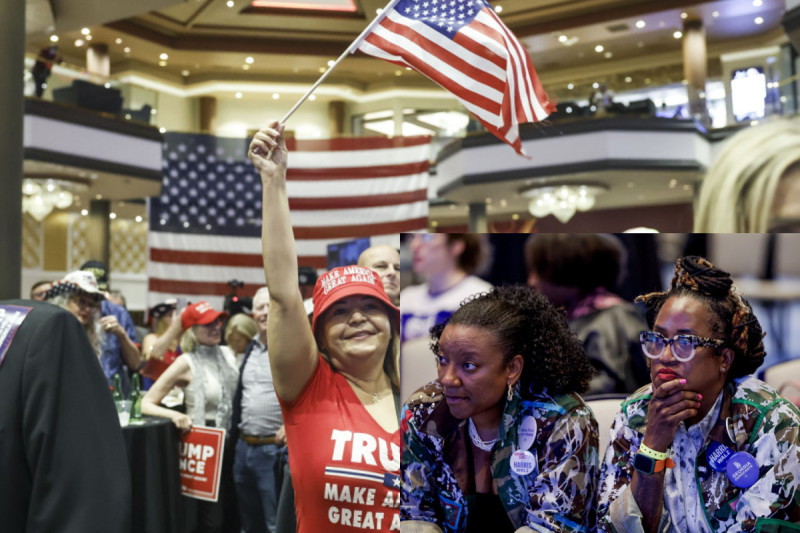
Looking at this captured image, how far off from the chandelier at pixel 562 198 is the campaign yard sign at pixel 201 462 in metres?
12.9

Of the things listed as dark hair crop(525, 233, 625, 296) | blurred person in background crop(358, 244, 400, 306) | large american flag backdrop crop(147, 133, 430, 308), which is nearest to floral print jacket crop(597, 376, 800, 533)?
dark hair crop(525, 233, 625, 296)

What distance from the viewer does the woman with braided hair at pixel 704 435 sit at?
5.27ft

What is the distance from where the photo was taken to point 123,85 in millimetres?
15609

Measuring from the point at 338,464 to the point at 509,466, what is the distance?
1.89ft

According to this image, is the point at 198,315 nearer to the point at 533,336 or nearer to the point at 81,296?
the point at 81,296

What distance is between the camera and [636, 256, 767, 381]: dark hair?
172 cm

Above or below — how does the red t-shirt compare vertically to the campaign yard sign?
above

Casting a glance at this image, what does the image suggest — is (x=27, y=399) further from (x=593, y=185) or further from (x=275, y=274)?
(x=593, y=185)

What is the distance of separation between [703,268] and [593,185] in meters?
15.2

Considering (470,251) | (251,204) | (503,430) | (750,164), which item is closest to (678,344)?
(503,430)

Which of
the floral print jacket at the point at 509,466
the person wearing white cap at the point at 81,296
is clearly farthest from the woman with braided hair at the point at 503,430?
the person wearing white cap at the point at 81,296

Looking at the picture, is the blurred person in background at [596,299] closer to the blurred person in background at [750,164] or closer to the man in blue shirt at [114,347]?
the man in blue shirt at [114,347]

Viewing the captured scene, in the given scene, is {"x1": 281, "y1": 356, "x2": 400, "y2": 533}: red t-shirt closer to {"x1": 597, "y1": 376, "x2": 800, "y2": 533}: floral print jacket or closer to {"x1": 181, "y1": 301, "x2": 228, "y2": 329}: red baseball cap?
{"x1": 597, "y1": 376, "x2": 800, "y2": 533}: floral print jacket

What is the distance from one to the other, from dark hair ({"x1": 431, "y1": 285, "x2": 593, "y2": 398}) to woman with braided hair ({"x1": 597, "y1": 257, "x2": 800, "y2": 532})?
0.15 m
